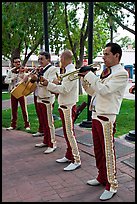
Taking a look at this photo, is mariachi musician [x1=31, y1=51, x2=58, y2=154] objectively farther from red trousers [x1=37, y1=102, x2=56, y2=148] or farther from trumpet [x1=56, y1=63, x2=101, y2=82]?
trumpet [x1=56, y1=63, x2=101, y2=82]

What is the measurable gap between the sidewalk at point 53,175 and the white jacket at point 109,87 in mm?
1044

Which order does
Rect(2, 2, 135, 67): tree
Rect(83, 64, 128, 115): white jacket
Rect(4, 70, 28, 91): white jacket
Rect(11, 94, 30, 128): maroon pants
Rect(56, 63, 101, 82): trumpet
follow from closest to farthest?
Rect(83, 64, 128, 115): white jacket < Rect(56, 63, 101, 82): trumpet < Rect(4, 70, 28, 91): white jacket < Rect(11, 94, 30, 128): maroon pants < Rect(2, 2, 135, 67): tree

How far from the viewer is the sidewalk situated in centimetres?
355

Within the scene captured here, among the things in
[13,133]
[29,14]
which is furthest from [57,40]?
[13,133]

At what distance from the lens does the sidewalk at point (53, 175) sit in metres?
3.55

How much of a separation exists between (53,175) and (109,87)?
1725 mm

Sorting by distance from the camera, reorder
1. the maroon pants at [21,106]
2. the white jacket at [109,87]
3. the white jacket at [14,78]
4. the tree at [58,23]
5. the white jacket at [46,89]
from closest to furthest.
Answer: the white jacket at [109,87]
the white jacket at [46,89]
the white jacket at [14,78]
the maroon pants at [21,106]
the tree at [58,23]

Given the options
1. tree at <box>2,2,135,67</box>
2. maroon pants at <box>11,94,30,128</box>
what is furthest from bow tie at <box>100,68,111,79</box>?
tree at <box>2,2,135,67</box>

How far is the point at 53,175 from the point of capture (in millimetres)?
4250

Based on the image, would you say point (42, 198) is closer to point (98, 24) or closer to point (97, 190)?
point (97, 190)

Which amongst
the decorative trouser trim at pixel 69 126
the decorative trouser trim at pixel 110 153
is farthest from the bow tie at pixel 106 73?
the decorative trouser trim at pixel 69 126

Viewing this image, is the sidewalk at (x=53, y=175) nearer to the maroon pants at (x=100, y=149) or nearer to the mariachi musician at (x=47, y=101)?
the maroon pants at (x=100, y=149)


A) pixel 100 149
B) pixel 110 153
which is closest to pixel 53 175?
pixel 100 149

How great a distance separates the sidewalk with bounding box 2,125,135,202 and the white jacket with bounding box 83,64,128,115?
1.04 m
